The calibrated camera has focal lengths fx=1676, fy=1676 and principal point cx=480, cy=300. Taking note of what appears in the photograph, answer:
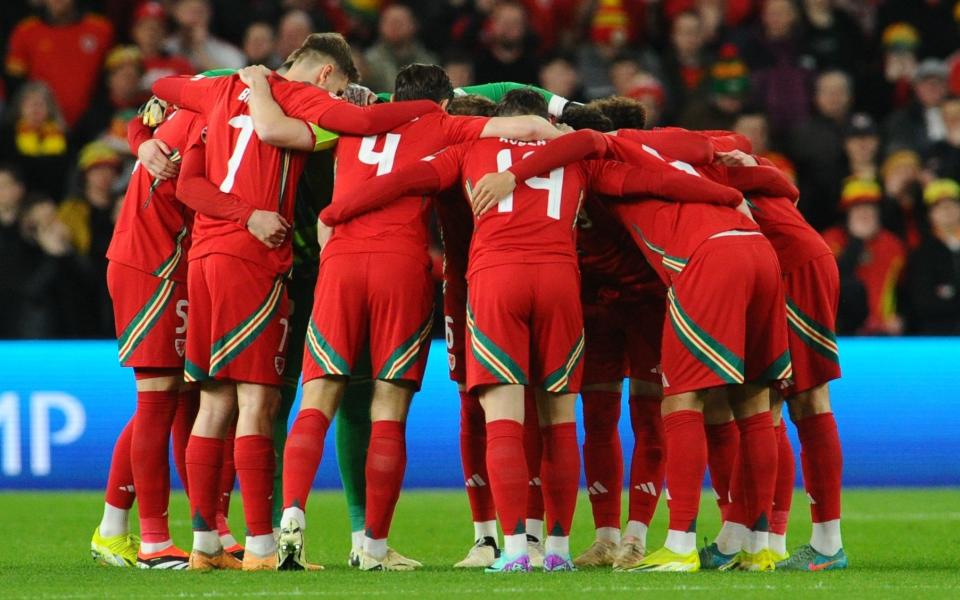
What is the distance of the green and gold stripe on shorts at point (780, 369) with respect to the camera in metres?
7.02

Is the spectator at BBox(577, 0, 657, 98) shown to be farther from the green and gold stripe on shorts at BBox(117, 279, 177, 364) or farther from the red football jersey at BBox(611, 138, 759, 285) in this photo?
the green and gold stripe on shorts at BBox(117, 279, 177, 364)

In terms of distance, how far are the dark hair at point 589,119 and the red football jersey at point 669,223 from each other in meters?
0.49

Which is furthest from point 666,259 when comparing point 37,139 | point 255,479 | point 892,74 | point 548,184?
point 892,74

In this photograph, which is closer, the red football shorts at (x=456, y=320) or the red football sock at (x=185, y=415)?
the red football shorts at (x=456, y=320)

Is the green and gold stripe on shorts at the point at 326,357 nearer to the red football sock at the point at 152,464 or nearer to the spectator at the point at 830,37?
the red football sock at the point at 152,464

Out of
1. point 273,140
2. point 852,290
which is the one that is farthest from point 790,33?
point 273,140

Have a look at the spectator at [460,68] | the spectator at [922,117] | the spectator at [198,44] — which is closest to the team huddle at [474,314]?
the spectator at [460,68]

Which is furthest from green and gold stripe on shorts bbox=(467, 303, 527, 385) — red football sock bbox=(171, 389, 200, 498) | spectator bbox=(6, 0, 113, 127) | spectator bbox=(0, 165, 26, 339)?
spectator bbox=(6, 0, 113, 127)

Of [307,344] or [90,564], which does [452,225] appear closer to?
[307,344]

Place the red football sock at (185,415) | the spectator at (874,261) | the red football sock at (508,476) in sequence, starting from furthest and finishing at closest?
the spectator at (874,261), the red football sock at (185,415), the red football sock at (508,476)

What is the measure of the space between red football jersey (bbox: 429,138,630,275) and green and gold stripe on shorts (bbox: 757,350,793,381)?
0.94 m

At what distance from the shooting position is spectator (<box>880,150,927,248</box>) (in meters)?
12.9

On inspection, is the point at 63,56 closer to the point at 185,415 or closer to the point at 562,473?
the point at 185,415

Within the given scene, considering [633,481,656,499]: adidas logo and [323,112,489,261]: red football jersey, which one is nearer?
[323,112,489,261]: red football jersey
